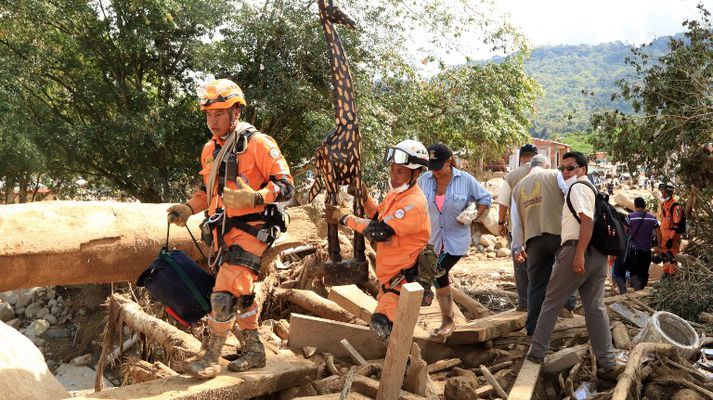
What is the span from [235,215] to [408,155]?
1.23 metres

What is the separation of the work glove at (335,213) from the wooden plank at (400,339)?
90cm

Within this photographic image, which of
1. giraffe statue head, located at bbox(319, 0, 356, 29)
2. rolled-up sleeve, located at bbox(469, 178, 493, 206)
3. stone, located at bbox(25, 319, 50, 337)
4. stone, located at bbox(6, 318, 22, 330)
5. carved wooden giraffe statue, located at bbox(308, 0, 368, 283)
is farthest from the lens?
stone, located at bbox(6, 318, 22, 330)

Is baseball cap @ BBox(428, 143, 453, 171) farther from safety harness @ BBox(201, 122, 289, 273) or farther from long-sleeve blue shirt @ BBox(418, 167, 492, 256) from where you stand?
safety harness @ BBox(201, 122, 289, 273)

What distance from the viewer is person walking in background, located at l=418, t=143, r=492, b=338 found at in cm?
539

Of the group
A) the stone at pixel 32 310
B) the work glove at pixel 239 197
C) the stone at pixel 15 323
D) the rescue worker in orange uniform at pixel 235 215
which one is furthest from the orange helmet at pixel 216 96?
the stone at pixel 32 310

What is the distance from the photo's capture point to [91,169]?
1275 cm

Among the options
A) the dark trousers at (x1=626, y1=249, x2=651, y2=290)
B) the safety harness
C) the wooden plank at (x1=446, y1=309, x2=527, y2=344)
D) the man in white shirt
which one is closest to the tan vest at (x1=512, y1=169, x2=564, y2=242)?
the man in white shirt

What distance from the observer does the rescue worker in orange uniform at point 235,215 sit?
400 centimetres

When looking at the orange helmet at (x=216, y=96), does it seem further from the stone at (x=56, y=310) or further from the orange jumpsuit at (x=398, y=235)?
the stone at (x=56, y=310)

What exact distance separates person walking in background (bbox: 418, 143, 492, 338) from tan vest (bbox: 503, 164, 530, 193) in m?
1.00

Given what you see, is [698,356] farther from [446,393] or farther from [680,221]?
[680,221]

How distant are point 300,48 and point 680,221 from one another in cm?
729

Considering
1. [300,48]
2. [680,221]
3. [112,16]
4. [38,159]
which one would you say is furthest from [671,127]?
[38,159]

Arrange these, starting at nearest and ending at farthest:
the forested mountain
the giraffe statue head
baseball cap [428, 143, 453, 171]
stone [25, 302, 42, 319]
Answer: the giraffe statue head → baseball cap [428, 143, 453, 171] → stone [25, 302, 42, 319] → the forested mountain
